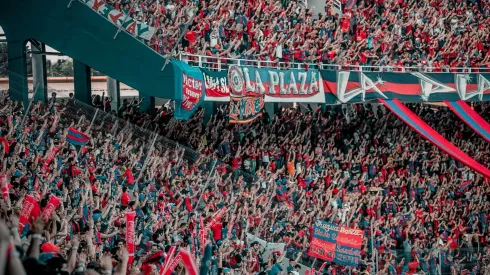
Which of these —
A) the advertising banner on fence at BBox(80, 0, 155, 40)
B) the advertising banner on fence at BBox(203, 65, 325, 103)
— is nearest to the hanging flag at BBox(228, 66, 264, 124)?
the advertising banner on fence at BBox(203, 65, 325, 103)

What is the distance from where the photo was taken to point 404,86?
27.4 m

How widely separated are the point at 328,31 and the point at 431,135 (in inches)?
173

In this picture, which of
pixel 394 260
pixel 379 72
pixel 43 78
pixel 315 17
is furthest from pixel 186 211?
pixel 315 17

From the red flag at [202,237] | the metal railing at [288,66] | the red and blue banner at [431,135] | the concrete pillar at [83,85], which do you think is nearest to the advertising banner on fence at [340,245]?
the red flag at [202,237]

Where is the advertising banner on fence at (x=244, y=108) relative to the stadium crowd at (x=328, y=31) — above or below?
below

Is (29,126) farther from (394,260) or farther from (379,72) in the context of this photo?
A: (379,72)

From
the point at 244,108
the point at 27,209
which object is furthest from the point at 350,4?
the point at 27,209

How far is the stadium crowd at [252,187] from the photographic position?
43.9 ft

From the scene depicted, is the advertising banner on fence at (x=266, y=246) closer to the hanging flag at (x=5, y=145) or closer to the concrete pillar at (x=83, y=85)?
the hanging flag at (x=5, y=145)

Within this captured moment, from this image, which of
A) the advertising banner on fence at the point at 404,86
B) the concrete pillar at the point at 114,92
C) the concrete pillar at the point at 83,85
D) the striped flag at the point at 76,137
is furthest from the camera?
the concrete pillar at the point at 114,92

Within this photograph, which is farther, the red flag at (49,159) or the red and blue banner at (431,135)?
the red and blue banner at (431,135)

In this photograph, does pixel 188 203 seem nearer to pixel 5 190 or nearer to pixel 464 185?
pixel 5 190

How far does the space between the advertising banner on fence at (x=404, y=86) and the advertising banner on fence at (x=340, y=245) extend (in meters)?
6.65

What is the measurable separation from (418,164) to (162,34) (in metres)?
10.4
